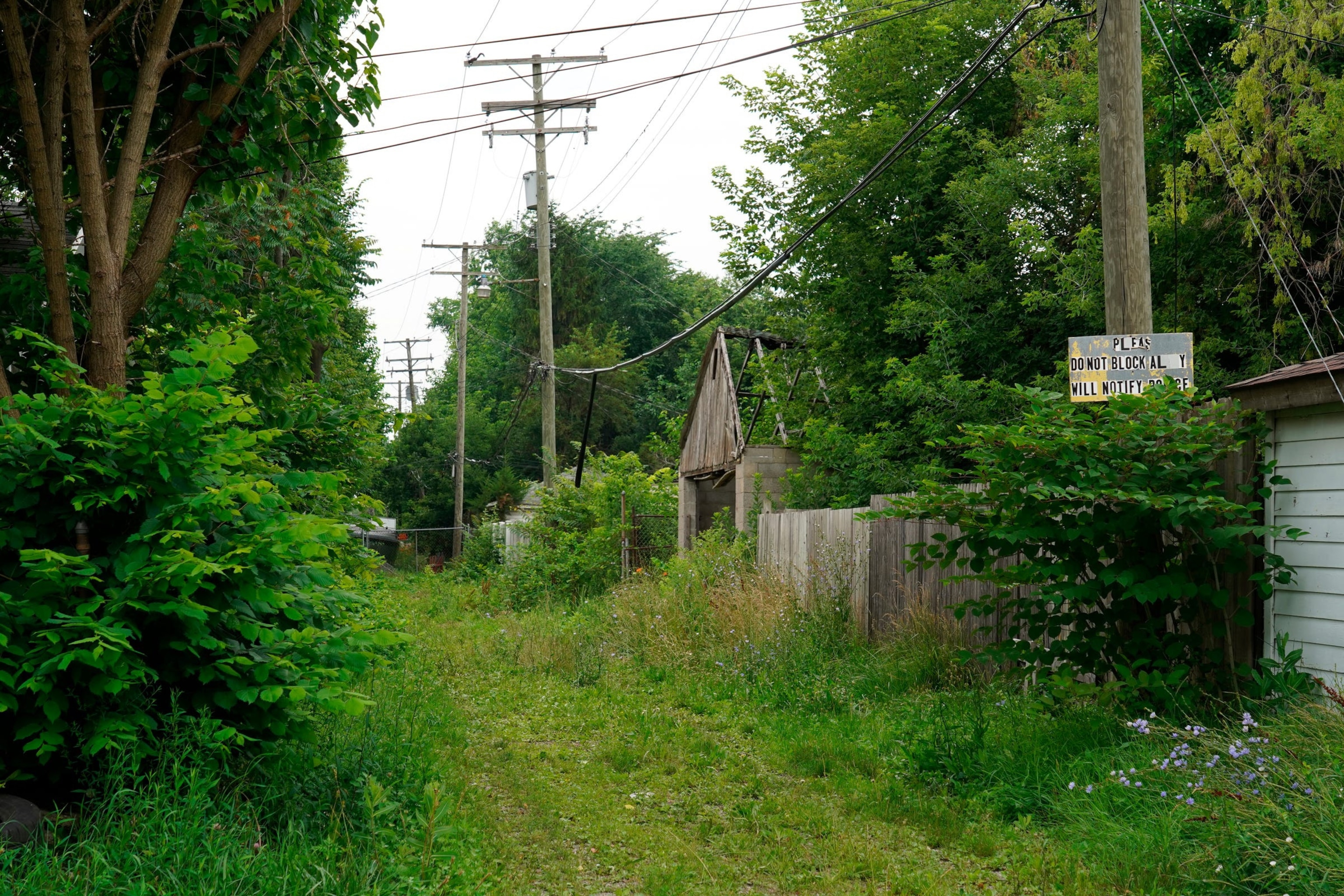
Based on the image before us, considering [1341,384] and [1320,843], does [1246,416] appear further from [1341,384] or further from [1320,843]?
[1320,843]

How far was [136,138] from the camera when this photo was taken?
6.02 m

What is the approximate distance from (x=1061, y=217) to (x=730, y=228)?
626 cm

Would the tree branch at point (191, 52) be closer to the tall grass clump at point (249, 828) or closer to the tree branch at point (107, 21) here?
the tree branch at point (107, 21)

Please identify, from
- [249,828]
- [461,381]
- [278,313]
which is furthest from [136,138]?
[461,381]

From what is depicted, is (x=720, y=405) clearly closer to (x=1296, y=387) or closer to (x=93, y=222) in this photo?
(x=1296, y=387)

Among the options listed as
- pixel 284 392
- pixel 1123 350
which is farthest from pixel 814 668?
pixel 284 392

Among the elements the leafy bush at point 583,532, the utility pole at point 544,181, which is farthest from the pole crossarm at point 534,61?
the leafy bush at point 583,532

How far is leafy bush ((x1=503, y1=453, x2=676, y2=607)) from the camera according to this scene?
21.0 meters

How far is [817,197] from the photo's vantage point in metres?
17.7

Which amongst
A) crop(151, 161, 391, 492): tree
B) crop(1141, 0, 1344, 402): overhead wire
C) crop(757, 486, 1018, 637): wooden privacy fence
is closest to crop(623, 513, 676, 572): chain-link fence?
crop(757, 486, 1018, 637): wooden privacy fence

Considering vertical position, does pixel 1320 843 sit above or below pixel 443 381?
below

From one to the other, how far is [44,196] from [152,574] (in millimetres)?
2755

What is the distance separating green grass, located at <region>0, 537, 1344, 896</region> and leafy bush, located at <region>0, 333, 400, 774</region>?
349mm

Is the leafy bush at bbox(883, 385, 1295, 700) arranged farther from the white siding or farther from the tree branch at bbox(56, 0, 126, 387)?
the tree branch at bbox(56, 0, 126, 387)
